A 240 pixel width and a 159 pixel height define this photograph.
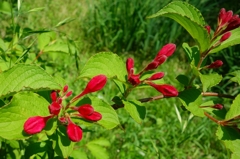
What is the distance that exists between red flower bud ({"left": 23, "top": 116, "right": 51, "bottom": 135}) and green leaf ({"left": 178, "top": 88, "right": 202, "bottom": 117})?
43 centimetres

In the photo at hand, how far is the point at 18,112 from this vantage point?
858 millimetres

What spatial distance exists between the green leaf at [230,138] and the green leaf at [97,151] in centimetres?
69

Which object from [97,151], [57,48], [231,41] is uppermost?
[57,48]

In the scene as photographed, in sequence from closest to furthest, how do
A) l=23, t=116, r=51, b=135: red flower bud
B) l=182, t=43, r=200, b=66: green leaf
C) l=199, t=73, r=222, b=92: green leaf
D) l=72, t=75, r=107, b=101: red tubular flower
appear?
l=23, t=116, r=51, b=135: red flower bud < l=72, t=75, r=107, b=101: red tubular flower < l=199, t=73, r=222, b=92: green leaf < l=182, t=43, r=200, b=66: green leaf

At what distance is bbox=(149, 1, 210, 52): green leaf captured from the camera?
94cm

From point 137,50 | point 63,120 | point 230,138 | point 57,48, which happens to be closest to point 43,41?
point 57,48

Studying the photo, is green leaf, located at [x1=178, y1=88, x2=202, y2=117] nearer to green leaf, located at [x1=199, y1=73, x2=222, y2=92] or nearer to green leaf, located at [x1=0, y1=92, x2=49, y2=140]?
green leaf, located at [x1=199, y1=73, x2=222, y2=92]

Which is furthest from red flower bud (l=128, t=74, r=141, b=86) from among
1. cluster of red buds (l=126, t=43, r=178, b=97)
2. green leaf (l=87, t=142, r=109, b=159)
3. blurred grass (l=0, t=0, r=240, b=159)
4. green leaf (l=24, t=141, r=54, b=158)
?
blurred grass (l=0, t=0, r=240, b=159)

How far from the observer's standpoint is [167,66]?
3309 millimetres

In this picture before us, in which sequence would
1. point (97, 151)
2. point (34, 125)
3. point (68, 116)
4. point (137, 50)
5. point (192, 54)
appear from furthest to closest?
1. point (137, 50)
2. point (97, 151)
3. point (192, 54)
4. point (68, 116)
5. point (34, 125)

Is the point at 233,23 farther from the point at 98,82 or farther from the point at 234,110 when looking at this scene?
the point at 98,82

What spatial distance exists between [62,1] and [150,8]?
3.54ft

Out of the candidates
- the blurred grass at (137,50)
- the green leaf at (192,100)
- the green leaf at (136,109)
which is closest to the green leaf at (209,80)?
the green leaf at (192,100)

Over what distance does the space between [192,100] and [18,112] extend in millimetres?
504
